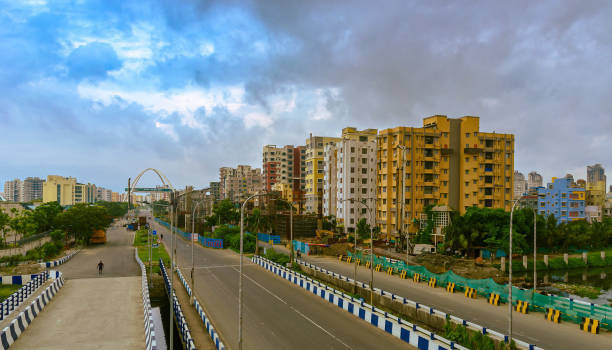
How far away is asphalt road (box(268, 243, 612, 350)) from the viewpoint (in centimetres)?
2242

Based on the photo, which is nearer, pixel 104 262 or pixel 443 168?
pixel 104 262

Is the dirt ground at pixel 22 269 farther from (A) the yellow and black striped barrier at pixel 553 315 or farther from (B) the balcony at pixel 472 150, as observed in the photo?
(B) the balcony at pixel 472 150

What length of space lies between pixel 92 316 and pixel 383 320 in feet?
64.9

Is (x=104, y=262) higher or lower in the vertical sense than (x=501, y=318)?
lower

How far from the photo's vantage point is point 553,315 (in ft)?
87.5

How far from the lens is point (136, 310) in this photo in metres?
30.1

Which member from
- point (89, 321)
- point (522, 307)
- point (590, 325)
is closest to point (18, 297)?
point (89, 321)

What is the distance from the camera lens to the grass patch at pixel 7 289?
3612 centimetres

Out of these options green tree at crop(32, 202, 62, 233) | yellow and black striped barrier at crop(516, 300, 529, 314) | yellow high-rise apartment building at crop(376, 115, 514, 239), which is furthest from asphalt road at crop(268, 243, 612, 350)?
green tree at crop(32, 202, 62, 233)

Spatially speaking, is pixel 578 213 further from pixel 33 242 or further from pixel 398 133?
pixel 33 242

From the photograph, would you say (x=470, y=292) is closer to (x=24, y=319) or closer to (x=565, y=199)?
(x=24, y=319)

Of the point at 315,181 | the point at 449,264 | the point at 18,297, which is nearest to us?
the point at 18,297

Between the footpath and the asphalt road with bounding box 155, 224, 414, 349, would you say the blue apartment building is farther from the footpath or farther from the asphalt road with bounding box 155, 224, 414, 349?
the footpath

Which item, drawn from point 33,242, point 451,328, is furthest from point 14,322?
point 33,242
